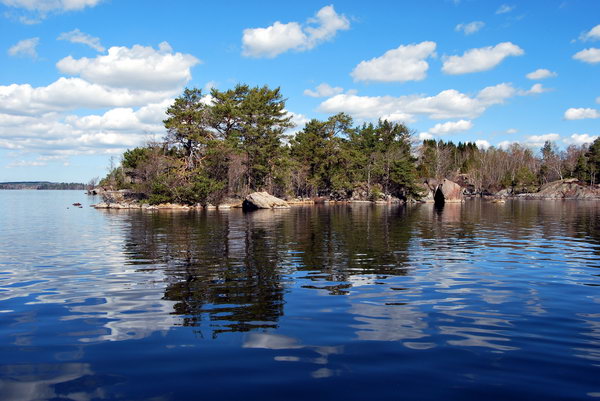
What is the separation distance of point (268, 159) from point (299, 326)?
Result: 70318 millimetres

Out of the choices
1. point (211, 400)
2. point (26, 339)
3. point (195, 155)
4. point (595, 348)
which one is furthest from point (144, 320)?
point (195, 155)

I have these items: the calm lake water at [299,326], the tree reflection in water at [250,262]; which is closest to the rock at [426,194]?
the tree reflection in water at [250,262]

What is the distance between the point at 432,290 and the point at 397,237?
14.2 meters

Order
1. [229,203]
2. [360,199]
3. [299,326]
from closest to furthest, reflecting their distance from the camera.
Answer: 1. [299,326]
2. [229,203]
3. [360,199]

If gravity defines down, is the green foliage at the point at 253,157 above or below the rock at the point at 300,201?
above

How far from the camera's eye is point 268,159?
78.2m

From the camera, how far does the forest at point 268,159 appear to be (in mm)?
67875

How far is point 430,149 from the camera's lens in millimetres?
129250

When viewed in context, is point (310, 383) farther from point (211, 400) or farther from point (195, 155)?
point (195, 155)

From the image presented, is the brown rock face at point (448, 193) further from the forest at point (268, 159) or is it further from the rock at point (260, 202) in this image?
the rock at point (260, 202)

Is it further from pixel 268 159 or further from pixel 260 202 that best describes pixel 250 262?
pixel 268 159

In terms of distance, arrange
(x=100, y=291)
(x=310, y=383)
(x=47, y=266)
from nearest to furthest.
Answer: (x=310, y=383)
(x=100, y=291)
(x=47, y=266)

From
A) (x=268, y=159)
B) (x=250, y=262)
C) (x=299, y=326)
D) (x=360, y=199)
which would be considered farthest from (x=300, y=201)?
(x=299, y=326)

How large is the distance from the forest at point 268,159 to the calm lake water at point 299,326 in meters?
50.1
